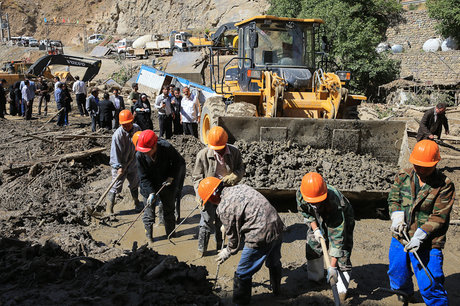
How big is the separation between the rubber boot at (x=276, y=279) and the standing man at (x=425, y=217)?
3.99ft

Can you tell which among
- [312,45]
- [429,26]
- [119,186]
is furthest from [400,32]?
[119,186]

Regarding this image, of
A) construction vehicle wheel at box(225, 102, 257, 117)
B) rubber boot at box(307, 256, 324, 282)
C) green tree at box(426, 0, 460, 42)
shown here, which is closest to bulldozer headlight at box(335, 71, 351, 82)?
construction vehicle wheel at box(225, 102, 257, 117)

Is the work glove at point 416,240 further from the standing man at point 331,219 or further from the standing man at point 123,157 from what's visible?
the standing man at point 123,157

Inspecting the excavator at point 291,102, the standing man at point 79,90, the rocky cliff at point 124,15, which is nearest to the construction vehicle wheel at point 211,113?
the excavator at point 291,102

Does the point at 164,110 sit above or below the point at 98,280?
above

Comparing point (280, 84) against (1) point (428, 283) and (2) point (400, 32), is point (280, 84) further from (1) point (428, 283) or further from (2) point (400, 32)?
(2) point (400, 32)

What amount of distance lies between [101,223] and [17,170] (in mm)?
2978

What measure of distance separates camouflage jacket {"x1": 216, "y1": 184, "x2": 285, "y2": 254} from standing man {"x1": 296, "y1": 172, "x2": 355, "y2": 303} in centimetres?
43

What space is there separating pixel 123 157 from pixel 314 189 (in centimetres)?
382

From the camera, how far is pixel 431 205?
12.0 ft

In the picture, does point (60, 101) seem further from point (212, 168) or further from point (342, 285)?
point (342, 285)

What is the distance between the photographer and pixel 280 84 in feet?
24.5

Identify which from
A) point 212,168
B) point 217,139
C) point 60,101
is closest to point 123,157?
point 212,168

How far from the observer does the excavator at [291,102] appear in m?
6.89
